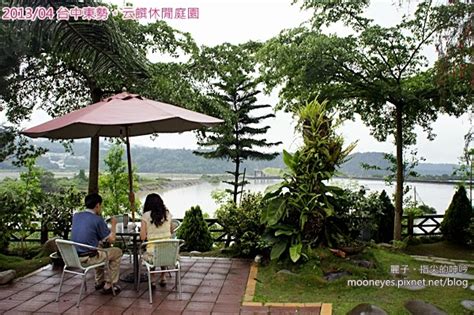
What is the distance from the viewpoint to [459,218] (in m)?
7.22

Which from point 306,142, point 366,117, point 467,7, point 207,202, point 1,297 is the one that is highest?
point 467,7

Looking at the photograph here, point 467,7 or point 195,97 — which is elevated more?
point 467,7

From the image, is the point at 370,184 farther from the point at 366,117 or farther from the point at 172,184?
the point at 172,184

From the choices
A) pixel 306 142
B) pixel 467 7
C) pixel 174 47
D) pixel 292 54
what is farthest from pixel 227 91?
pixel 467 7

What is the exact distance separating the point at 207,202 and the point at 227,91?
285 cm

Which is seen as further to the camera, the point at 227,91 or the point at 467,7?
the point at 227,91

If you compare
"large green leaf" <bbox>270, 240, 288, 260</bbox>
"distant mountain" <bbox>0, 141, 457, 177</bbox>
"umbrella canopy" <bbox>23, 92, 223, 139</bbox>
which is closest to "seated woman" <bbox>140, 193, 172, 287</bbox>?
"umbrella canopy" <bbox>23, 92, 223, 139</bbox>

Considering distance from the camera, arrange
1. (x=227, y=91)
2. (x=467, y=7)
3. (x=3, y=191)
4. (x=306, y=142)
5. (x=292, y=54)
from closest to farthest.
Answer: (x=467, y=7) → (x=306, y=142) → (x=3, y=191) → (x=292, y=54) → (x=227, y=91)

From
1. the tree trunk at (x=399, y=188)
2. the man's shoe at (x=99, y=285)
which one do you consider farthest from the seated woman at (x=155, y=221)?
the tree trunk at (x=399, y=188)

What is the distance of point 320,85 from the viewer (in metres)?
6.55

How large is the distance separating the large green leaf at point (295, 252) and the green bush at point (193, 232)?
1873mm

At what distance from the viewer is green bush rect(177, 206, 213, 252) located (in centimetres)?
571

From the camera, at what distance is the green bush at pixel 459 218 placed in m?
7.14

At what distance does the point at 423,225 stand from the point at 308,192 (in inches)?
178
